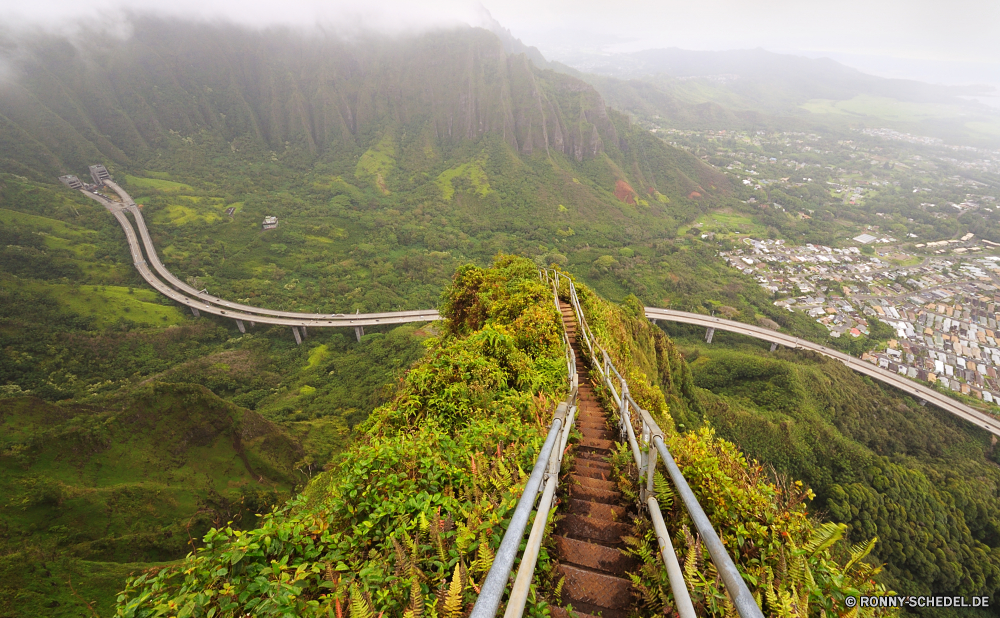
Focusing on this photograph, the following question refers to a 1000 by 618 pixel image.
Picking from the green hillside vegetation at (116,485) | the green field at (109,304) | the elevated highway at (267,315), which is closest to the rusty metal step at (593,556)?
the green hillside vegetation at (116,485)

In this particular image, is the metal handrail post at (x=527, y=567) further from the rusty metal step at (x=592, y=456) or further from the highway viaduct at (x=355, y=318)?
the highway viaduct at (x=355, y=318)

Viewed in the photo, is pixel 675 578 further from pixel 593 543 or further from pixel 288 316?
pixel 288 316

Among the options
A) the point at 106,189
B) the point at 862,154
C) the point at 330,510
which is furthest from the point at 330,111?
the point at 862,154

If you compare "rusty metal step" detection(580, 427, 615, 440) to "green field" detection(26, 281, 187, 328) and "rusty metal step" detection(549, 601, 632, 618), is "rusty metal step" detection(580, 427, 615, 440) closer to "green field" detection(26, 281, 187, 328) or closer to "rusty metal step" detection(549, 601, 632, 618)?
"rusty metal step" detection(549, 601, 632, 618)

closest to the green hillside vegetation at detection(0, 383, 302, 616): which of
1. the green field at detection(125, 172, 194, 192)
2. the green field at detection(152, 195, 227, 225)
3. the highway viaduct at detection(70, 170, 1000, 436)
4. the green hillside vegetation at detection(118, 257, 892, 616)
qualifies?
the green hillside vegetation at detection(118, 257, 892, 616)

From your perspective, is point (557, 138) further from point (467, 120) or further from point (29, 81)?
point (29, 81)
